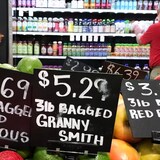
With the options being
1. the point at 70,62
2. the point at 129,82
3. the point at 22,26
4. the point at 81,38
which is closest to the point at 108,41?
the point at 81,38

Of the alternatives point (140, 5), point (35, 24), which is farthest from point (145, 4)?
point (35, 24)

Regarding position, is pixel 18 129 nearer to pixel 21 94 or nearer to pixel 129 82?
pixel 21 94

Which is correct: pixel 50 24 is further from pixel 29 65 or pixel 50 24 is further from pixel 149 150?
pixel 149 150

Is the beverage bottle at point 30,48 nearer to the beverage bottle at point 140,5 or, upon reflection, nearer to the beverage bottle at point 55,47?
the beverage bottle at point 55,47

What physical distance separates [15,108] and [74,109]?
0.18 metres

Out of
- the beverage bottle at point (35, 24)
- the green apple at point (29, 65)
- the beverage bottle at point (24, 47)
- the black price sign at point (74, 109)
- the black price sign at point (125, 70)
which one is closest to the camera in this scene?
the black price sign at point (74, 109)

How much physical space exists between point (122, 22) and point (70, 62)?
3.36 metres

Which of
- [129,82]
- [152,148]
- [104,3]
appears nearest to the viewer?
[152,148]

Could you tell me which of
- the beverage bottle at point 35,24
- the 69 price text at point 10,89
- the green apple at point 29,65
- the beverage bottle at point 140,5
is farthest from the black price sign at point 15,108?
the beverage bottle at point 140,5

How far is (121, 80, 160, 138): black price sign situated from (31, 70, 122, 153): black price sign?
0.39 ft

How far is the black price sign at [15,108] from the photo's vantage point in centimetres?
99

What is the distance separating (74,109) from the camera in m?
0.97

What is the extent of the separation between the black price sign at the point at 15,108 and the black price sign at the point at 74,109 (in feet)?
0.11

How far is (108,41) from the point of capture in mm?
5332
